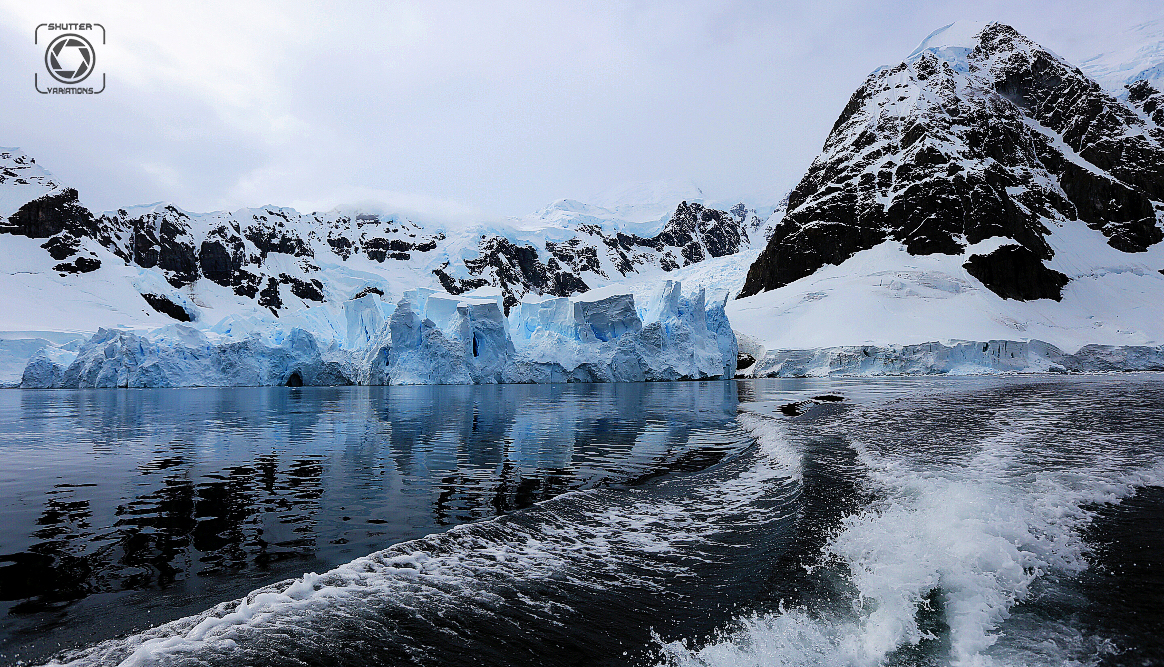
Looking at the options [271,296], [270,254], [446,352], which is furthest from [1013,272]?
[270,254]

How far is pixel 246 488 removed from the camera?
31.4ft

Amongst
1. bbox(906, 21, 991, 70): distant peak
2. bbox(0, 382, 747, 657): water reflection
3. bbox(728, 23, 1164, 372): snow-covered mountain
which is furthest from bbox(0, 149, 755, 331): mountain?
bbox(0, 382, 747, 657): water reflection

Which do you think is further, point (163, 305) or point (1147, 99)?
point (1147, 99)

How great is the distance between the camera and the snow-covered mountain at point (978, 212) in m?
79.2

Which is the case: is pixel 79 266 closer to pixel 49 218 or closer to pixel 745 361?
pixel 49 218

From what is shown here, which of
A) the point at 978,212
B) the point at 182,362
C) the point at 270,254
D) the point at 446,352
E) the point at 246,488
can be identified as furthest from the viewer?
the point at 270,254

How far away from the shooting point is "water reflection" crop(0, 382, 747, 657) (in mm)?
5586

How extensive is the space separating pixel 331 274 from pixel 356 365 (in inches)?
4224

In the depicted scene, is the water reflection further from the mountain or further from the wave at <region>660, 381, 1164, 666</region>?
the mountain

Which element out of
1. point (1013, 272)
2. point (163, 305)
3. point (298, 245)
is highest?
point (298, 245)

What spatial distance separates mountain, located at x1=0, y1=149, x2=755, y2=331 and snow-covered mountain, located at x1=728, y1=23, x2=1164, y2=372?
41.0m

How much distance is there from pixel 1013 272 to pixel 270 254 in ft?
482

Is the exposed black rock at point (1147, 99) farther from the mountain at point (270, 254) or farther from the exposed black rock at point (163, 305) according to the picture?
the exposed black rock at point (163, 305)

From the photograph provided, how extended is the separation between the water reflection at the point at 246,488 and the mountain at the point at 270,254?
84762 millimetres
